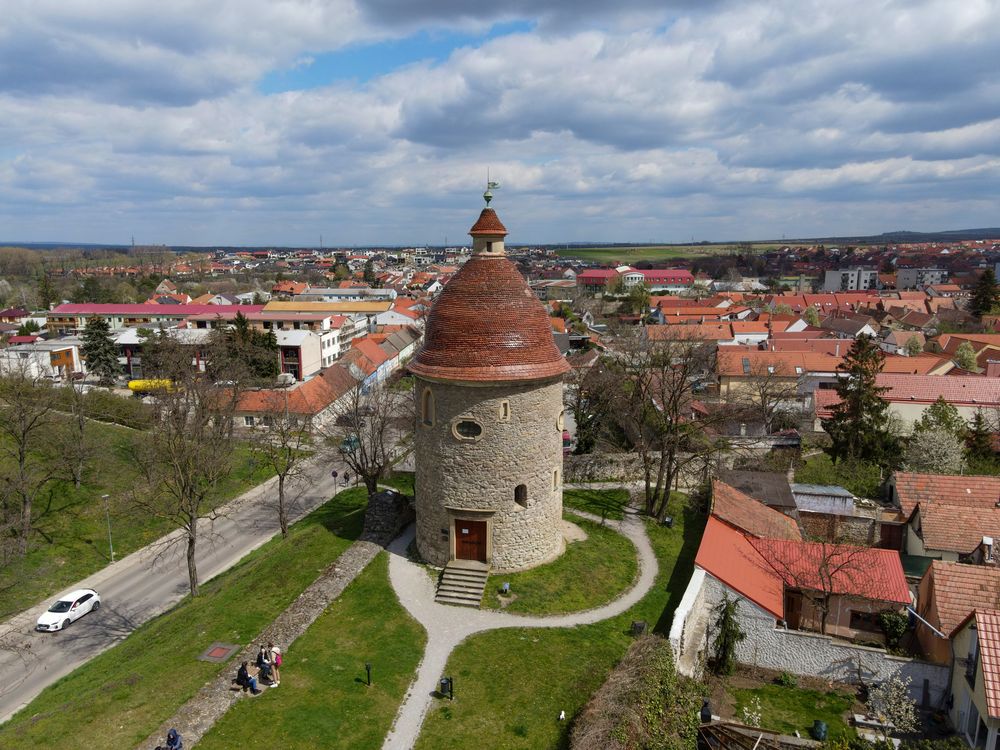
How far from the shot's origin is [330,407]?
5566 cm

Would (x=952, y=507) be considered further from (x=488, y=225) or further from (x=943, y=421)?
(x=488, y=225)

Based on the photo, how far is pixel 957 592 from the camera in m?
22.2

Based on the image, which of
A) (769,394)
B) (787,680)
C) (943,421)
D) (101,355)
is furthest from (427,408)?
(101,355)

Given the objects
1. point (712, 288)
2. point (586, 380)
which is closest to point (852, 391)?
point (586, 380)

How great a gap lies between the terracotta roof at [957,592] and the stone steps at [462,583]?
16.2m

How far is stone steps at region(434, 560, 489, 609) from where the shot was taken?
22.5 meters

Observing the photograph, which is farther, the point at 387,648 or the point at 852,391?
the point at 852,391

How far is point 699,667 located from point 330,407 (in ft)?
135

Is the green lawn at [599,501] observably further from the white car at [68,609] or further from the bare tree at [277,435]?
the white car at [68,609]

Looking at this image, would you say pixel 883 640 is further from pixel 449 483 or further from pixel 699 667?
pixel 449 483

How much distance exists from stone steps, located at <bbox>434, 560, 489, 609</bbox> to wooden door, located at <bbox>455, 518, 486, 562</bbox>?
0.26 m

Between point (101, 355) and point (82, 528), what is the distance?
4211 cm

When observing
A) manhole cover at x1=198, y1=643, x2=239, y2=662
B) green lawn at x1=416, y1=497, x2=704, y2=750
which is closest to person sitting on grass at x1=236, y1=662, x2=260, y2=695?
manhole cover at x1=198, y1=643, x2=239, y2=662

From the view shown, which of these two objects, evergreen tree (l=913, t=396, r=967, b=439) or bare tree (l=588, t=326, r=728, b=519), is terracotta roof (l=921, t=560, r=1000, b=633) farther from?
evergreen tree (l=913, t=396, r=967, b=439)
